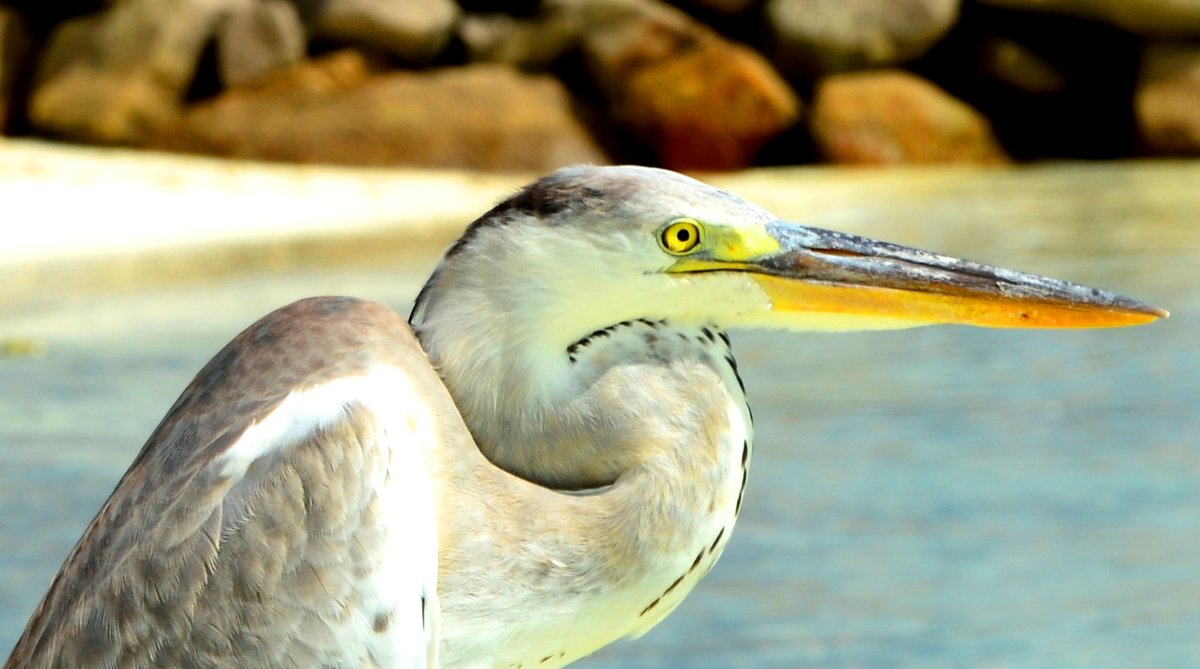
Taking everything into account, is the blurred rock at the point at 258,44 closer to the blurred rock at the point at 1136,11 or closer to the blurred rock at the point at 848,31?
the blurred rock at the point at 848,31

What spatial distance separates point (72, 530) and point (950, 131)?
10654 mm

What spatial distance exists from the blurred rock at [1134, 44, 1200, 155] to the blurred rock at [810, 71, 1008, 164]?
4.22 feet

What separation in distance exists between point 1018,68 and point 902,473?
996cm

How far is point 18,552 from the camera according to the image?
5.42m

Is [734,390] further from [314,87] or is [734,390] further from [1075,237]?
[314,87]

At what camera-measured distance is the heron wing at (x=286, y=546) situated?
2158mm

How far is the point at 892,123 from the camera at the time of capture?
14.9 meters

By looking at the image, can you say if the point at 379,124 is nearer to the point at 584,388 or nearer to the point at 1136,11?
the point at 1136,11

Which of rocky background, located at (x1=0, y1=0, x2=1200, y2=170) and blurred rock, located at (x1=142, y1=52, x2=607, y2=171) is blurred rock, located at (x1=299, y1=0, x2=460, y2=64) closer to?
rocky background, located at (x1=0, y1=0, x2=1200, y2=170)

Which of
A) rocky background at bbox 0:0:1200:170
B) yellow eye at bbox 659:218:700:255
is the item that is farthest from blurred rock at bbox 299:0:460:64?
yellow eye at bbox 659:218:700:255

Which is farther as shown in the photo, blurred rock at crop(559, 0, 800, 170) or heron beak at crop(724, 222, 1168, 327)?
blurred rock at crop(559, 0, 800, 170)

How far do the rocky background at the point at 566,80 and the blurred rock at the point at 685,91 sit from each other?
0.06ft

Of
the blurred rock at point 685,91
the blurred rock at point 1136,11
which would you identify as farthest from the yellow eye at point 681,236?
the blurred rock at point 1136,11

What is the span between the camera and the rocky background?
14188mm
